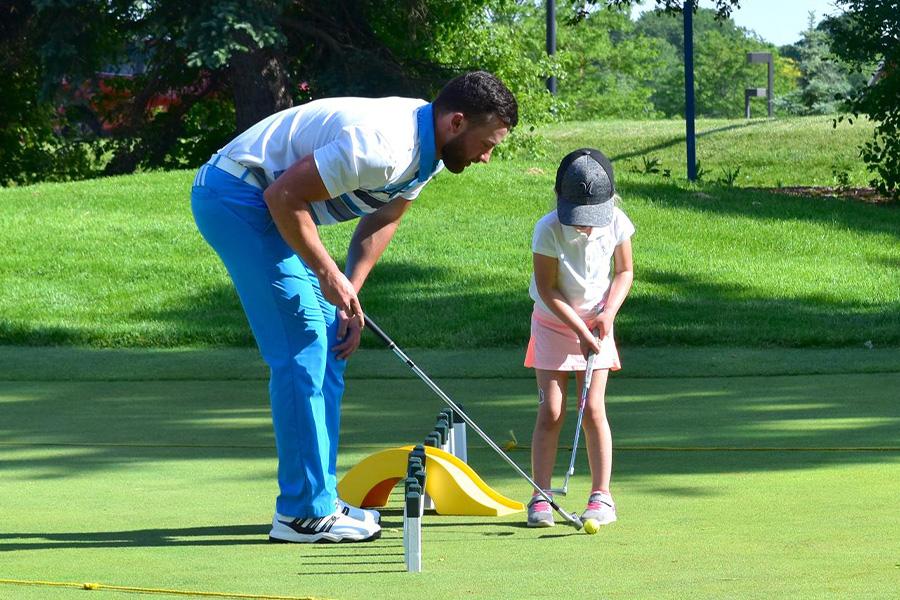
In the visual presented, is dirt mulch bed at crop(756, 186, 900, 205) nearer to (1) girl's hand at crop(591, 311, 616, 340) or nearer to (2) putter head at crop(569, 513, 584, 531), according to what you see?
(1) girl's hand at crop(591, 311, 616, 340)

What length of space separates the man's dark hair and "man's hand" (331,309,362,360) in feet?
2.67

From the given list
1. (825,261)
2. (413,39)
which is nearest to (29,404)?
(825,261)

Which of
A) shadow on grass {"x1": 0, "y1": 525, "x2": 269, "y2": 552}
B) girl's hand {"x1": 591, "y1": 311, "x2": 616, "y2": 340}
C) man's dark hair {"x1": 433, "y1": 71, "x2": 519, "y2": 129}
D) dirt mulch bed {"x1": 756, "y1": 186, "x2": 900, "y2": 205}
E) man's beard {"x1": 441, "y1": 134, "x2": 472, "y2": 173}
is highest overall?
man's dark hair {"x1": 433, "y1": 71, "x2": 519, "y2": 129}

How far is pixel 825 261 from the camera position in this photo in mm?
13891

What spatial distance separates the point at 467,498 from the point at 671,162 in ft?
73.5

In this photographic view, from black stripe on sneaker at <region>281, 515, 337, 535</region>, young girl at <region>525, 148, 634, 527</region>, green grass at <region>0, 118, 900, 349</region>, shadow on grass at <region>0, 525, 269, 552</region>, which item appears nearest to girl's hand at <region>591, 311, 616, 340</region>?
young girl at <region>525, 148, 634, 527</region>

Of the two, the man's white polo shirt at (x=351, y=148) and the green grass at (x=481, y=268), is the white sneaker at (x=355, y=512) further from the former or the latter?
the green grass at (x=481, y=268)

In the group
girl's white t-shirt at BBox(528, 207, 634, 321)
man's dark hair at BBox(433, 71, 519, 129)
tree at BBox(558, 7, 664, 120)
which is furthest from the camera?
tree at BBox(558, 7, 664, 120)

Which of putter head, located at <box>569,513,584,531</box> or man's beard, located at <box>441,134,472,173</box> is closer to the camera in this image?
man's beard, located at <box>441,134,472,173</box>

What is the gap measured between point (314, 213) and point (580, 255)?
1.02 m

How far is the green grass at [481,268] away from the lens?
36.0ft

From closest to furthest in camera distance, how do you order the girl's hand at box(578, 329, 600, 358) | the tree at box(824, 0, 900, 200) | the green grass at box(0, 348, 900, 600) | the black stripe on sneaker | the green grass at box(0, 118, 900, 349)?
1. the green grass at box(0, 348, 900, 600)
2. the black stripe on sneaker
3. the girl's hand at box(578, 329, 600, 358)
4. the green grass at box(0, 118, 900, 349)
5. the tree at box(824, 0, 900, 200)

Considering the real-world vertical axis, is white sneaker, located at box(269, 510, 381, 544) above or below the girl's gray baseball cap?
below

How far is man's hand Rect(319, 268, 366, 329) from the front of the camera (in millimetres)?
4332
